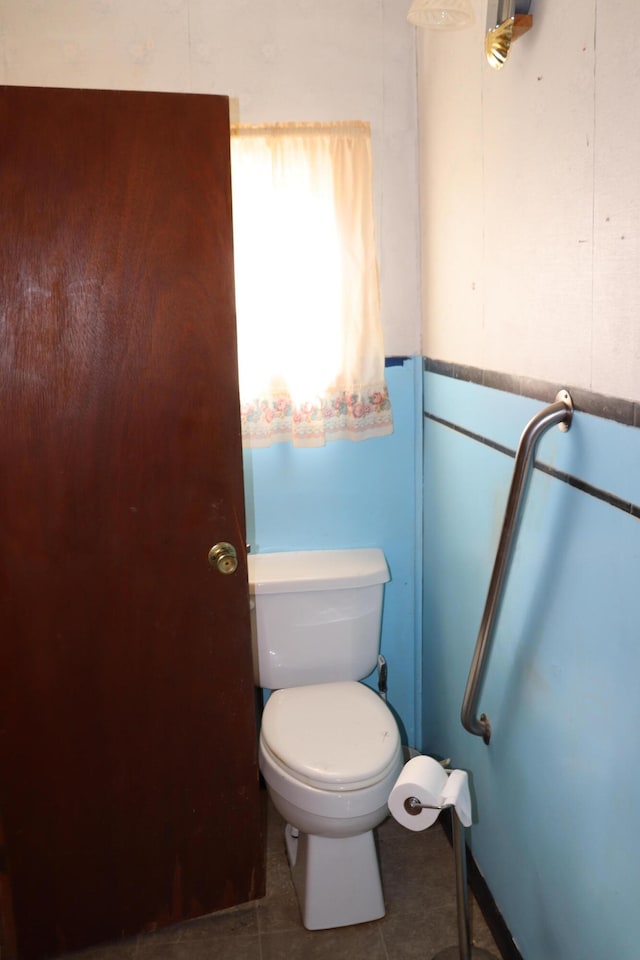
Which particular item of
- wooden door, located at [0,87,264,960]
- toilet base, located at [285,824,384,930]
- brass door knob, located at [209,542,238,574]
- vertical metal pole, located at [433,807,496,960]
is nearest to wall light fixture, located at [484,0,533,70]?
wooden door, located at [0,87,264,960]

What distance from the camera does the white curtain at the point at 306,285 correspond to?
226cm

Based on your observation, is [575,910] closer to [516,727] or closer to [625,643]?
[516,727]

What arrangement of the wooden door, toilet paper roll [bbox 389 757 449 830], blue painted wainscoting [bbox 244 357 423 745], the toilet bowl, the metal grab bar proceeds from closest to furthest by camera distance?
the metal grab bar
toilet paper roll [bbox 389 757 449 830]
the wooden door
the toilet bowl
blue painted wainscoting [bbox 244 357 423 745]

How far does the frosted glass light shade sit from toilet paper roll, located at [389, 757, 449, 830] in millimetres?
1394

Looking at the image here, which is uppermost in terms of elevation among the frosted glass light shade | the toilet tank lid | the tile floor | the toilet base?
the frosted glass light shade

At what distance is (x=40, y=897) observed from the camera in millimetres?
1970

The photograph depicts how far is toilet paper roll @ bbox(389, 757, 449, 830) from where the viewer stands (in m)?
1.53

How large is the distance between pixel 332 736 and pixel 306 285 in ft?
4.00

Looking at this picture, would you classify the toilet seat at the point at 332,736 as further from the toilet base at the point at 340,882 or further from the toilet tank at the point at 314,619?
the toilet base at the point at 340,882

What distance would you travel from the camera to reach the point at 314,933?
6.55 ft

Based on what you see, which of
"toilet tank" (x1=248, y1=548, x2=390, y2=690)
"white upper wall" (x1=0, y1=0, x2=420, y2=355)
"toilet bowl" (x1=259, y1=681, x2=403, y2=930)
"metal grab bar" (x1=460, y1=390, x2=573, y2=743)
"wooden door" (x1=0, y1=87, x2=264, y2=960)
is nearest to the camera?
"metal grab bar" (x1=460, y1=390, x2=573, y2=743)

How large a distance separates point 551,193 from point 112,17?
141 cm

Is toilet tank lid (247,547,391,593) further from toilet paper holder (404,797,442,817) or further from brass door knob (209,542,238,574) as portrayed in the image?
toilet paper holder (404,797,442,817)

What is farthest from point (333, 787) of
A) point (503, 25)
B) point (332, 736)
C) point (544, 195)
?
point (503, 25)
